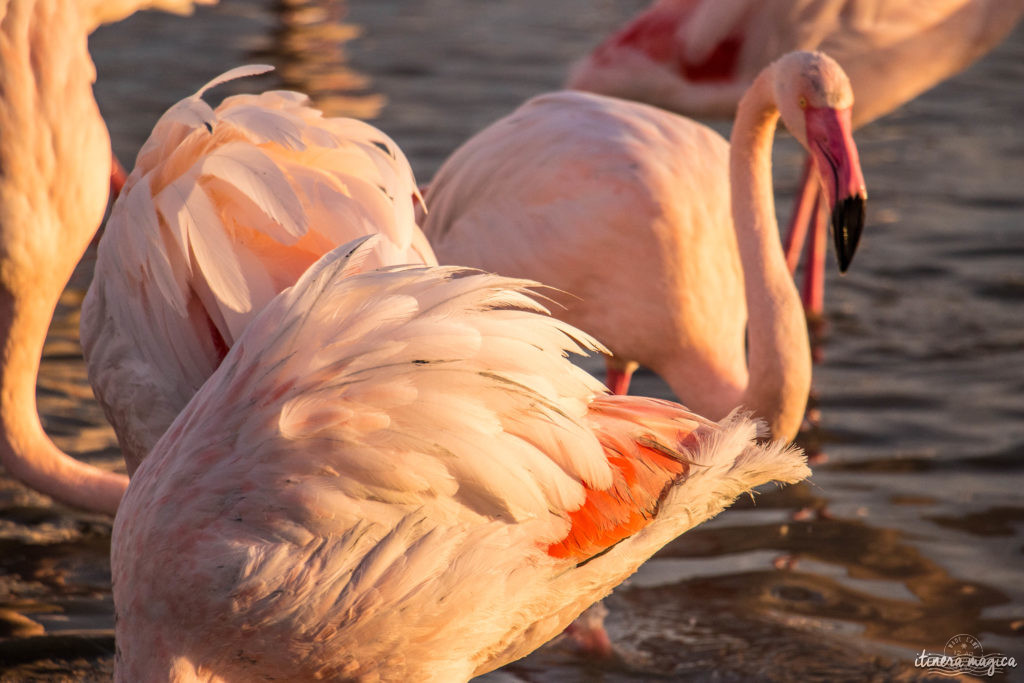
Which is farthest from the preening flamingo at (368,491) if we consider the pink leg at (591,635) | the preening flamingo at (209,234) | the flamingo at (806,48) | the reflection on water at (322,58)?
the reflection on water at (322,58)

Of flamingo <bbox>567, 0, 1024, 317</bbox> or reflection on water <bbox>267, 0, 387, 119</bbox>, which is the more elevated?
flamingo <bbox>567, 0, 1024, 317</bbox>

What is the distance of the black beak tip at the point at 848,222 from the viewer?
3.53 m

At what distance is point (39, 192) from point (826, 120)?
82.3 inches

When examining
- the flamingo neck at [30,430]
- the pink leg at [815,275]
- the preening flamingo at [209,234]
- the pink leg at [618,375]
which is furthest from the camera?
the pink leg at [815,275]

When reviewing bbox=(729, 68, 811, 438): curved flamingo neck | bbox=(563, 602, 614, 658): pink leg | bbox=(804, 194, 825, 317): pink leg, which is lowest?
bbox=(563, 602, 614, 658): pink leg

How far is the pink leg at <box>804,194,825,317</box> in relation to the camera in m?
5.63

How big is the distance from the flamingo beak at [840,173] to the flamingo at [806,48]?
2003 mm

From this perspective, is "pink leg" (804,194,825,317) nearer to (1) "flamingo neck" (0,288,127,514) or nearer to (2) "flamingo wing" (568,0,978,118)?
(2) "flamingo wing" (568,0,978,118)

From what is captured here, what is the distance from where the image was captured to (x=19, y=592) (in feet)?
11.9

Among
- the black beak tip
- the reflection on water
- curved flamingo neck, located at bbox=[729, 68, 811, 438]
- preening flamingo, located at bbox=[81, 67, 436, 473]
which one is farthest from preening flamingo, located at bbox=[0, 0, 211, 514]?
the reflection on water

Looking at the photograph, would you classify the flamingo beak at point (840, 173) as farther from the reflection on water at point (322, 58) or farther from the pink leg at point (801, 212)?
the reflection on water at point (322, 58)

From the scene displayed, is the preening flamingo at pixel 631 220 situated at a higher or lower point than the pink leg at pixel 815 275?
higher

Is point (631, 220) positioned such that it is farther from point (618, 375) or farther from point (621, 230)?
point (618, 375)

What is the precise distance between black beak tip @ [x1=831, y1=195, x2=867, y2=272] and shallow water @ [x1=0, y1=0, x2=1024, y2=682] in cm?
88
